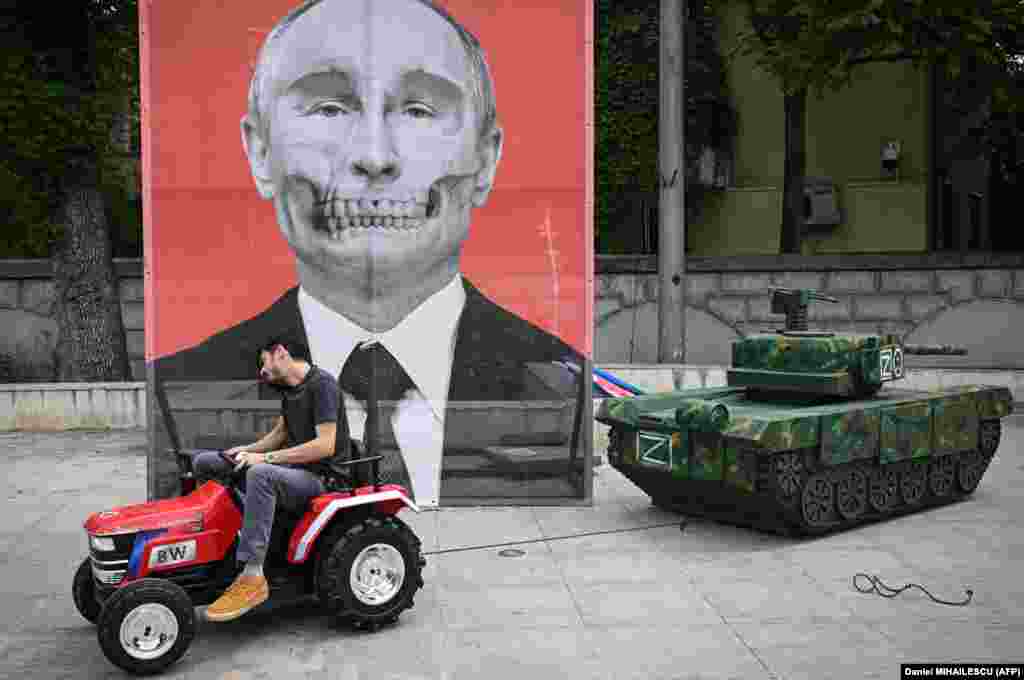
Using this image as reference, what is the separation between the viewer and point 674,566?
26.0ft

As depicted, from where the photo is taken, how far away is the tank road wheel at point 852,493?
8859mm

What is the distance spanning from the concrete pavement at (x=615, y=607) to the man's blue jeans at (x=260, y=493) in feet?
1.77

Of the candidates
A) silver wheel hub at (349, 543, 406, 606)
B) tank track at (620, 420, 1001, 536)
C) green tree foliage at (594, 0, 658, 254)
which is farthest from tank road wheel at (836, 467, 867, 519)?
green tree foliage at (594, 0, 658, 254)

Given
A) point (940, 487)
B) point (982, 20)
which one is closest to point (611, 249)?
point (982, 20)

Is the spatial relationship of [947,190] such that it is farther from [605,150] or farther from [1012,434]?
[1012,434]

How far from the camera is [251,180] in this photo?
9750 millimetres

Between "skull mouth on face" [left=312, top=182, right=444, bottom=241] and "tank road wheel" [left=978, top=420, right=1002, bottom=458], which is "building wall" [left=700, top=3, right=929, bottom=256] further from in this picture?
"skull mouth on face" [left=312, top=182, right=444, bottom=241]

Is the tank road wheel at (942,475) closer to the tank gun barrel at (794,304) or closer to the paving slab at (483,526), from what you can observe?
the tank gun barrel at (794,304)

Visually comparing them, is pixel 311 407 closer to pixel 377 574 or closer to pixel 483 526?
pixel 377 574

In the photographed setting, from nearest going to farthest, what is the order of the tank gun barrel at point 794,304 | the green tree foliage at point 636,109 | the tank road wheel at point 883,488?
the tank road wheel at point 883,488 < the tank gun barrel at point 794,304 < the green tree foliage at point 636,109

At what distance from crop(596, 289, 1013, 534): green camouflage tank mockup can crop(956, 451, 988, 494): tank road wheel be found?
0.06 feet

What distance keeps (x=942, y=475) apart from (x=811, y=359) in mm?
1780

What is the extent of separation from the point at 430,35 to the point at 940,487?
6205mm

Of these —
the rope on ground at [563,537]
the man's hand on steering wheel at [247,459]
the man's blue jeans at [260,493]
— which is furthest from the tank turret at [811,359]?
the man's hand on steering wheel at [247,459]
